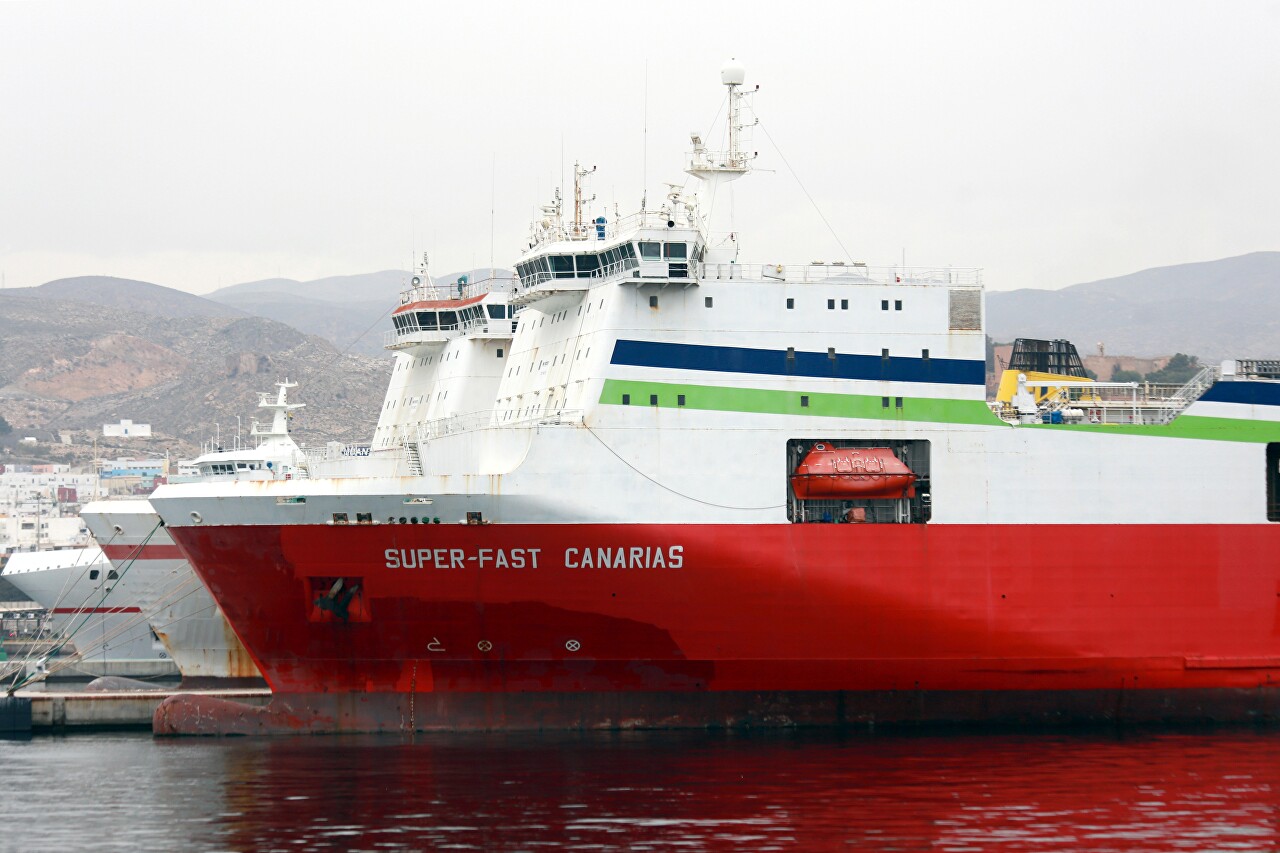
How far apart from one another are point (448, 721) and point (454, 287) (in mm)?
14387

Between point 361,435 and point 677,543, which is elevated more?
point 361,435

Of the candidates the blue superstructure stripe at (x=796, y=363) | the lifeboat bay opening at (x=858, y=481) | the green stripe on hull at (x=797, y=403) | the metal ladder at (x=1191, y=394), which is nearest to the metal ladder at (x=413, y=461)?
the green stripe on hull at (x=797, y=403)

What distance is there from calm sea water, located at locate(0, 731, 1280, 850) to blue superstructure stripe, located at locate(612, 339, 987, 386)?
21.3 ft

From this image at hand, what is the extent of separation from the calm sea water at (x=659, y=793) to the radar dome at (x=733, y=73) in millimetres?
12486

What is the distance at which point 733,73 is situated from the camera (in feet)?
110

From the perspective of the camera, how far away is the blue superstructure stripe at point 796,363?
31406 millimetres

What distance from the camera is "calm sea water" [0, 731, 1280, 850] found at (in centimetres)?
2316

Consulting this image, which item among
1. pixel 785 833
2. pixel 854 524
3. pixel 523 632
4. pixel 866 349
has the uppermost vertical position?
pixel 866 349

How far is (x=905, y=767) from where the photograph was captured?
27781 mm

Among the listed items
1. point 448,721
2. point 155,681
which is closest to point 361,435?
point 155,681

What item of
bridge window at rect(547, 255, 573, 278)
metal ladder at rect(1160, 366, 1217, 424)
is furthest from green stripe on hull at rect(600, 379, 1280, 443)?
bridge window at rect(547, 255, 573, 278)

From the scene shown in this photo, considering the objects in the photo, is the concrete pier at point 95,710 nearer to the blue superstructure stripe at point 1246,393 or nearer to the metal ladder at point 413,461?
the metal ladder at point 413,461

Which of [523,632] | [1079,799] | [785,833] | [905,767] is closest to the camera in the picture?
[785,833]

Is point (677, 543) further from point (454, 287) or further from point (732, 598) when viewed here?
point (454, 287)
